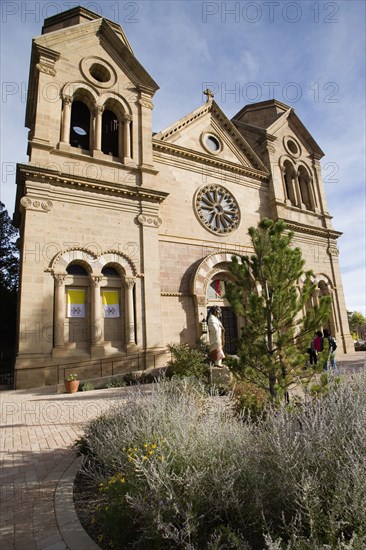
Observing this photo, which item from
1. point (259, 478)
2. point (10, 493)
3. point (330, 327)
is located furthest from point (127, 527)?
point (330, 327)

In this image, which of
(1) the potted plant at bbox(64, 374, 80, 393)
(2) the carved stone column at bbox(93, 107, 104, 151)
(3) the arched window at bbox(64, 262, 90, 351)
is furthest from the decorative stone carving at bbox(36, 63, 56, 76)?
(1) the potted plant at bbox(64, 374, 80, 393)

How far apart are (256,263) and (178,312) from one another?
991 cm

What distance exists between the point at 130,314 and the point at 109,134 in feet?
35.8

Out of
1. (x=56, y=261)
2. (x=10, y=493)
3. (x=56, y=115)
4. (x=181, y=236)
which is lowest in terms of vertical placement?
(x=10, y=493)

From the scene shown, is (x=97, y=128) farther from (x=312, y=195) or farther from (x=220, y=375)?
(x=312, y=195)

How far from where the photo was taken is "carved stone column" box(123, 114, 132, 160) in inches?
672

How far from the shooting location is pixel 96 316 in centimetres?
1382

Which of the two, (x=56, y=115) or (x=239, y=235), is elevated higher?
(x=56, y=115)

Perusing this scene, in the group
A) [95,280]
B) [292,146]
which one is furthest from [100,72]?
[292,146]

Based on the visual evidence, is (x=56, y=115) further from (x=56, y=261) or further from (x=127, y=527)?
(x=127, y=527)

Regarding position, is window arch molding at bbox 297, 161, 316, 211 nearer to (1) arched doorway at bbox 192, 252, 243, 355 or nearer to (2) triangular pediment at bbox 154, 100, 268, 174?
(2) triangular pediment at bbox 154, 100, 268, 174

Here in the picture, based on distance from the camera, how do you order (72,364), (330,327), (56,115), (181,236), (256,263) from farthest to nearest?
(330,327) < (181,236) < (56,115) < (72,364) < (256,263)

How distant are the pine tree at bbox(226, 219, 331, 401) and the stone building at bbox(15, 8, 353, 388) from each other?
8.71 meters

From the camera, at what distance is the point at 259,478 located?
3010mm
